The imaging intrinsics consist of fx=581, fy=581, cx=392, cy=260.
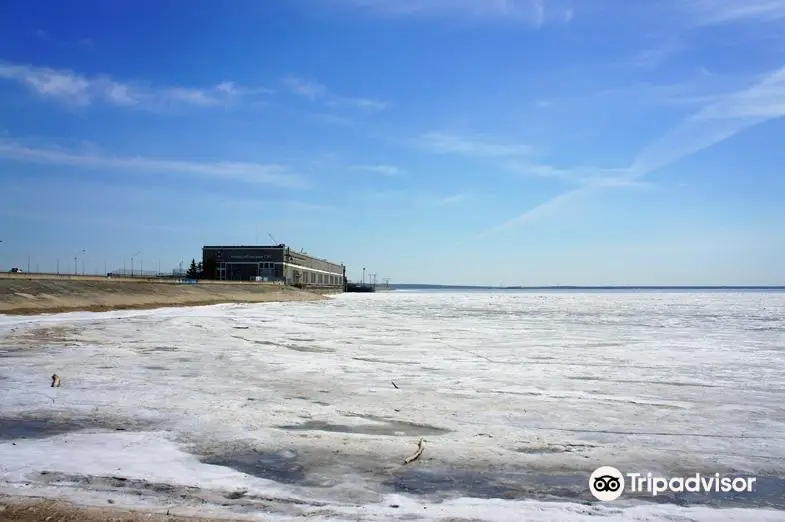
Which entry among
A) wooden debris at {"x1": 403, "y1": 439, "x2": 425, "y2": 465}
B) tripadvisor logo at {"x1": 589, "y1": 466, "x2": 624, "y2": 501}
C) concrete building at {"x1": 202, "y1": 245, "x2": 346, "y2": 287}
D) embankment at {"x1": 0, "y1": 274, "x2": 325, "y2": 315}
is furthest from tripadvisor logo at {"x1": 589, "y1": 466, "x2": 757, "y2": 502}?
concrete building at {"x1": 202, "y1": 245, "x2": 346, "y2": 287}

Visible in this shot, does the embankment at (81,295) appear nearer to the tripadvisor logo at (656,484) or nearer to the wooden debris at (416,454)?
the wooden debris at (416,454)

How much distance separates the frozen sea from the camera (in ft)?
18.4

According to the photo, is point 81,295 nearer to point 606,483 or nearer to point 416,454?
point 416,454

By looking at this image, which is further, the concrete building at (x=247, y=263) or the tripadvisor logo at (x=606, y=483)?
the concrete building at (x=247, y=263)

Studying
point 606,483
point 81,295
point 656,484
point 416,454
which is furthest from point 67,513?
point 81,295

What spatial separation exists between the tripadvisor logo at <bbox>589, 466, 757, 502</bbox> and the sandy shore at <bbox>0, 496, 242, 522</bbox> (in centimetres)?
387

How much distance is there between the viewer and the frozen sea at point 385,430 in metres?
5.61

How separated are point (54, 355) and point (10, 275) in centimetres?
3699

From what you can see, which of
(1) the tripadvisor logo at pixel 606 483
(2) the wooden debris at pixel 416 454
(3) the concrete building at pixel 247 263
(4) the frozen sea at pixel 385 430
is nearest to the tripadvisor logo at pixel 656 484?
(1) the tripadvisor logo at pixel 606 483

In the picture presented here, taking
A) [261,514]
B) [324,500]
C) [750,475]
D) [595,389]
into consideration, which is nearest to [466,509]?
[324,500]

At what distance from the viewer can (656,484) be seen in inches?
246

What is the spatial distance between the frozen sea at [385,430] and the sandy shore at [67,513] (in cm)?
23

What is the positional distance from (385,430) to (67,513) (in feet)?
14.5

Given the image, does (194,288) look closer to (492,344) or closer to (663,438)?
(492,344)
